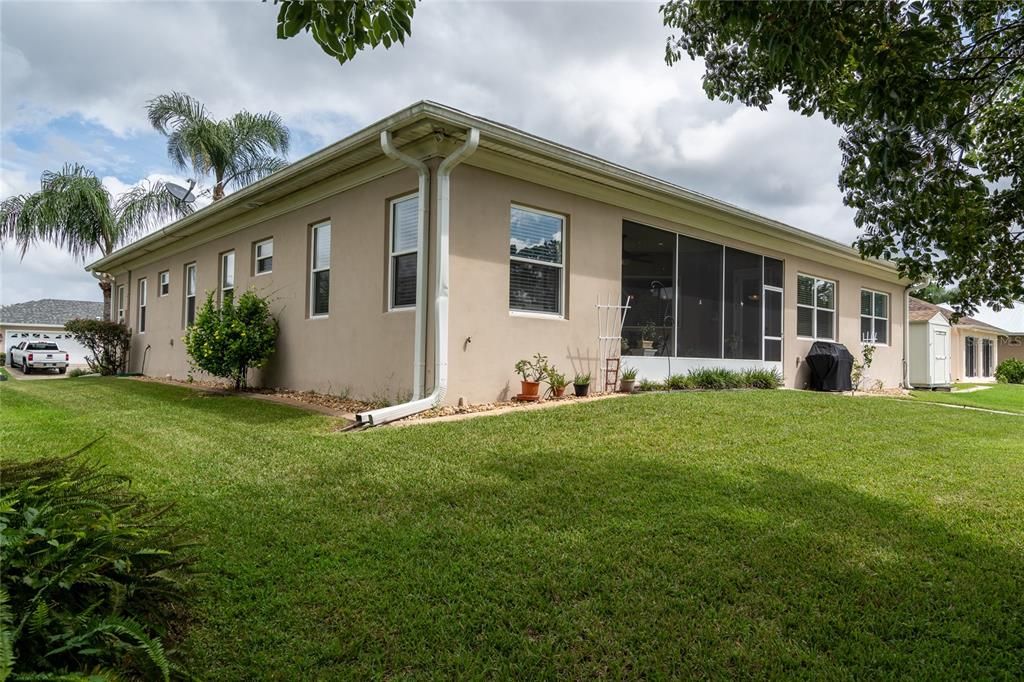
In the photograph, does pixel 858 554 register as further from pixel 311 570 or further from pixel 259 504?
pixel 259 504

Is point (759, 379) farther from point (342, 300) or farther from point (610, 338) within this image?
point (342, 300)

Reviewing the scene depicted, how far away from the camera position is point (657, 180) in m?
9.37

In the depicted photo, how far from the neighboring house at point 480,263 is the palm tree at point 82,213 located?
345 inches

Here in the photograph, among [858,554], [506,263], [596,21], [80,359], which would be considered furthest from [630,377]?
[80,359]

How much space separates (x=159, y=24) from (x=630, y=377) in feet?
23.7

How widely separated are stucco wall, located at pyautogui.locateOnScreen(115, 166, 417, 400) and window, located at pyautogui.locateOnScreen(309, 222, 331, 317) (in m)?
0.11

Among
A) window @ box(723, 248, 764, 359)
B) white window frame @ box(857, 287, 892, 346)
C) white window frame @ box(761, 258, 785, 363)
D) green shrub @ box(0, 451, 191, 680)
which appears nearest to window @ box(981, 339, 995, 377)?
white window frame @ box(857, 287, 892, 346)

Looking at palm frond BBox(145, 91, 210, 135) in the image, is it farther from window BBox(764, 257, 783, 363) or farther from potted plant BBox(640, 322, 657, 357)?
window BBox(764, 257, 783, 363)

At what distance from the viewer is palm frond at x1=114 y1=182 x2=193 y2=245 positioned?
19.9 m

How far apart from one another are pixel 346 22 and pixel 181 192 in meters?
19.5

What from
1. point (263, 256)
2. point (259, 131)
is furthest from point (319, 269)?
point (259, 131)

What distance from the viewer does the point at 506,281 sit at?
8.19m

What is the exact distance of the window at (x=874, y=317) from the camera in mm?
15398

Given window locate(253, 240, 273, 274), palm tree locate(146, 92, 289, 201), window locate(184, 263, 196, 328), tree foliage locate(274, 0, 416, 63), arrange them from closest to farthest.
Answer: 1. tree foliage locate(274, 0, 416, 63)
2. window locate(253, 240, 273, 274)
3. window locate(184, 263, 196, 328)
4. palm tree locate(146, 92, 289, 201)
